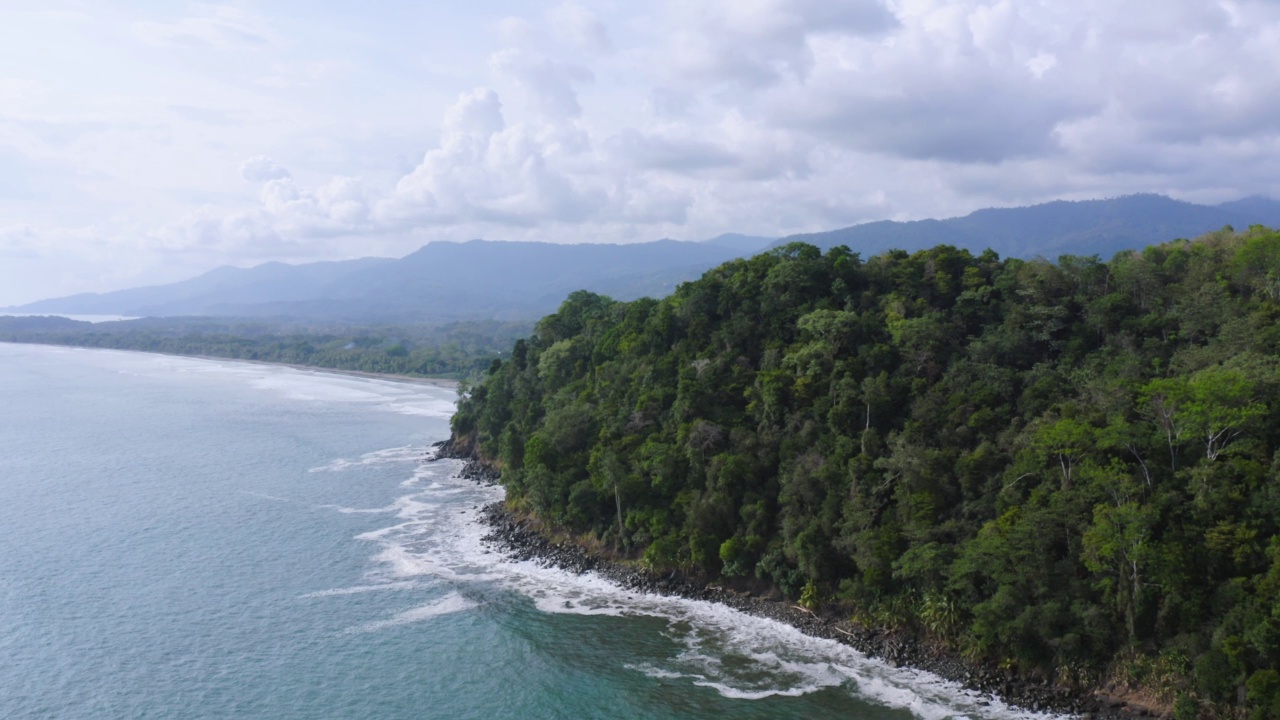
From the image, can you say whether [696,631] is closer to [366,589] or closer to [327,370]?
[366,589]

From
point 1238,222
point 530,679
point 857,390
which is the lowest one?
point 530,679

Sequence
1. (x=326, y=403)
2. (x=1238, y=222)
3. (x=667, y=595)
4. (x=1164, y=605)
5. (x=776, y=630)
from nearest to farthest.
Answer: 1. (x=1164, y=605)
2. (x=776, y=630)
3. (x=667, y=595)
4. (x=326, y=403)
5. (x=1238, y=222)

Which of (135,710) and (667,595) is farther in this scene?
(667,595)

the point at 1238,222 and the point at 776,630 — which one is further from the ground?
the point at 1238,222

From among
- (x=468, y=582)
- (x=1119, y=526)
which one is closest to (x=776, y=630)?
(x=1119, y=526)

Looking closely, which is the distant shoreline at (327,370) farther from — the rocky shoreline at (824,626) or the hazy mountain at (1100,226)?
Answer: the hazy mountain at (1100,226)

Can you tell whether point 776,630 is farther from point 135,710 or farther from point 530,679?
point 135,710

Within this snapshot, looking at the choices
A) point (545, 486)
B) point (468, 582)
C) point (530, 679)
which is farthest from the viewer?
point (545, 486)
